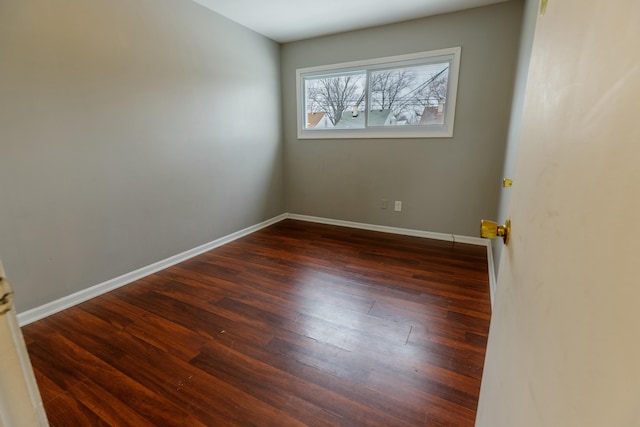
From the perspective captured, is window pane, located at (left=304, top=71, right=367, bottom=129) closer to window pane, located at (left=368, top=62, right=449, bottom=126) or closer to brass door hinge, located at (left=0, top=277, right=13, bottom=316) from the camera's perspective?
window pane, located at (left=368, top=62, right=449, bottom=126)

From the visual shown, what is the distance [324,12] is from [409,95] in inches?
48.6

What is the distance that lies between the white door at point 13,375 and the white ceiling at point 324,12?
2962 mm

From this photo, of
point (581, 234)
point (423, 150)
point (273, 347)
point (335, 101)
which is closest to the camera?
point (581, 234)

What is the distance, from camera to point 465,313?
195 cm

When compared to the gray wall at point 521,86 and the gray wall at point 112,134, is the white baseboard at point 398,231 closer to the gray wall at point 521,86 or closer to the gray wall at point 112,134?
the gray wall at point 521,86

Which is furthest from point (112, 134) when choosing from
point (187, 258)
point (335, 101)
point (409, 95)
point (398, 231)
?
point (398, 231)

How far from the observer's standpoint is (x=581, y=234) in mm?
347

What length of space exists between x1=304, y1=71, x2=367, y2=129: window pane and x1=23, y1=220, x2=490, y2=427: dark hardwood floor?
1913mm

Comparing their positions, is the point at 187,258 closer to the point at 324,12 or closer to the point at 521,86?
the point at 324,12

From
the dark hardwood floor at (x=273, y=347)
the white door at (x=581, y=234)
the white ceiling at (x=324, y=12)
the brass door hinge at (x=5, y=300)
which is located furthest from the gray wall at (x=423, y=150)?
the brass door hinge at (x=5, y=300)

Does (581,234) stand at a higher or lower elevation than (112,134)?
lower

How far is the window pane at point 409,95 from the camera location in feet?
10.2

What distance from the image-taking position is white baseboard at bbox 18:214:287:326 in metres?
1.91

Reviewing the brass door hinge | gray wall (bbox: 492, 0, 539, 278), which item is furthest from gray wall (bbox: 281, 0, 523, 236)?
the brass door hinge
